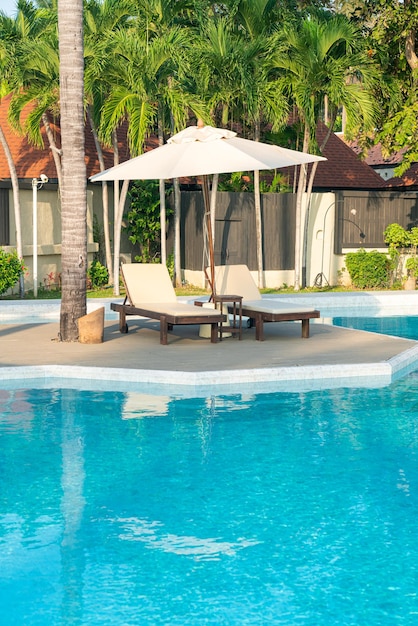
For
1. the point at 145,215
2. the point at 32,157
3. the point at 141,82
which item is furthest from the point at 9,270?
the point at 32,157

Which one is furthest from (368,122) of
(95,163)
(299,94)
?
(95,163)

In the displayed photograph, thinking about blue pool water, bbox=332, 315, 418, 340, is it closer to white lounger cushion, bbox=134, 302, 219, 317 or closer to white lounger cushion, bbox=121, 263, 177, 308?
white lounger cushion, bbox=134, 302, 219, 317

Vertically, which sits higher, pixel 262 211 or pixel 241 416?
pixel 262 211

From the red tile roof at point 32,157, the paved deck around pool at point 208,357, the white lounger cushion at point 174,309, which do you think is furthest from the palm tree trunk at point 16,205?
the white lounger cushion at point 174,309

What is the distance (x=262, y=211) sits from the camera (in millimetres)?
25484

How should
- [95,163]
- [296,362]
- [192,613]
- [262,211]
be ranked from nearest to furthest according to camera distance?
1. [192,613]
2. [296,362]
3. [262,211]
4. [95,163]

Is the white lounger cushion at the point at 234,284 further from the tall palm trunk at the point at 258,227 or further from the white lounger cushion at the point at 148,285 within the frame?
the tall palm trunk at the point at 258,227

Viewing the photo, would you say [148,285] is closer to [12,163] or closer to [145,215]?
[12,163]

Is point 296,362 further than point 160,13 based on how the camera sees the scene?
No

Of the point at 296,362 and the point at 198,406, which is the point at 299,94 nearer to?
the point at 296,362

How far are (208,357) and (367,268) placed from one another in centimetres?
1287

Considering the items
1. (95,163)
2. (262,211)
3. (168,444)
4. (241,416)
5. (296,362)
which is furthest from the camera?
(95,163)

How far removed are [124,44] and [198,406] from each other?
11.9 metres

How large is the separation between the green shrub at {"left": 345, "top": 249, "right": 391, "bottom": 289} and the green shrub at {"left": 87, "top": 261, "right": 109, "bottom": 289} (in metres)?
6.23
